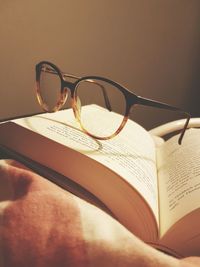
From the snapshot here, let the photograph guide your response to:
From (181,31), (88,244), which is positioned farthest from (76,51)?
(88,244)

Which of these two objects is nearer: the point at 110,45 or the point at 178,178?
the point at 178,178

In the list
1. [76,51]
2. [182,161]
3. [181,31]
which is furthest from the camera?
[181,31]

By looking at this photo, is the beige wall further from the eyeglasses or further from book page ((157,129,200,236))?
book page ((157,129,200,236))

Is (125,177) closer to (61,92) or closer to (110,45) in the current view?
(61,92)

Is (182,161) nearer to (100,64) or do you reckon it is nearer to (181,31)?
(100,64)

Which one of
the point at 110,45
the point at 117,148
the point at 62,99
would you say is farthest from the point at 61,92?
the point at 110,45

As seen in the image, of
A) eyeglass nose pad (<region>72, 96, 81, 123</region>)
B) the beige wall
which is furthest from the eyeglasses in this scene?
the beige wall

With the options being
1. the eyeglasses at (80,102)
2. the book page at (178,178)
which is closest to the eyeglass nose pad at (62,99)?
the eyeglasses at (80,102)

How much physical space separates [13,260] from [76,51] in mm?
706

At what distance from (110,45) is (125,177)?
653mm

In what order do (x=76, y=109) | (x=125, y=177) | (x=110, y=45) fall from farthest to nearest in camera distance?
(x=110, y=45), (x=76, y=109), (x=125, y=177)

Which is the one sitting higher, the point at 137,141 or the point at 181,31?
the point at 181,31

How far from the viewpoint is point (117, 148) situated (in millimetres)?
516

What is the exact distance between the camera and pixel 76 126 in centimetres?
55
